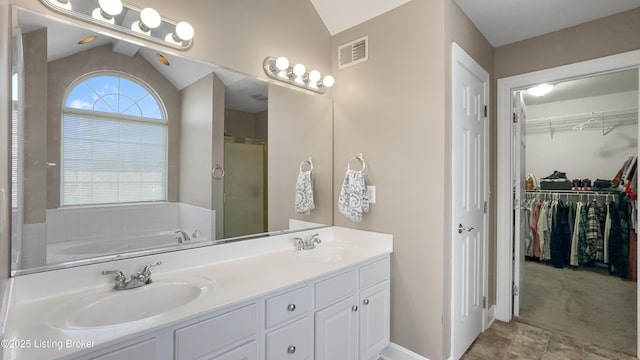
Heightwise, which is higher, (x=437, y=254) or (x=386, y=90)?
(x=386, y=90)

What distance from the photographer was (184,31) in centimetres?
149

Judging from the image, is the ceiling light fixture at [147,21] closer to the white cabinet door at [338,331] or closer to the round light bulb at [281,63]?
the round light bulb at [281,63]

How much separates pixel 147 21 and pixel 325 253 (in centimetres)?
166

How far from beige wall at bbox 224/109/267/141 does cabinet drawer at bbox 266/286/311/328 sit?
102 centimetres

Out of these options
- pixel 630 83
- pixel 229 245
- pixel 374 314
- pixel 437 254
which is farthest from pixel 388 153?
pixel 630 83

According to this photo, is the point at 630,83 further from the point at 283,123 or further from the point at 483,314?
the point at 283,123

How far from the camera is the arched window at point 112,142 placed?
1259 millimetres

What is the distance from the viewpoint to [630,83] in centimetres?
368

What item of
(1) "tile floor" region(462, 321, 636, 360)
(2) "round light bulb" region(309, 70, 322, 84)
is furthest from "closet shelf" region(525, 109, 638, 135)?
(2) "round light bulb" region(309, 70, 322, 84)

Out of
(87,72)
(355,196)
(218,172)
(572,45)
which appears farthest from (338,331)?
(572,45)

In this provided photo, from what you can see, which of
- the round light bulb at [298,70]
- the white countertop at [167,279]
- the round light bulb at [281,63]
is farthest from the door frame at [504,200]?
the round light bulb at [281,63]

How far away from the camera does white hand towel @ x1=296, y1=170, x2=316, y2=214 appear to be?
2.21m

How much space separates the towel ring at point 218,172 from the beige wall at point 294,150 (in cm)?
38

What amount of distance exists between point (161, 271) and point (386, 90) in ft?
5.79
